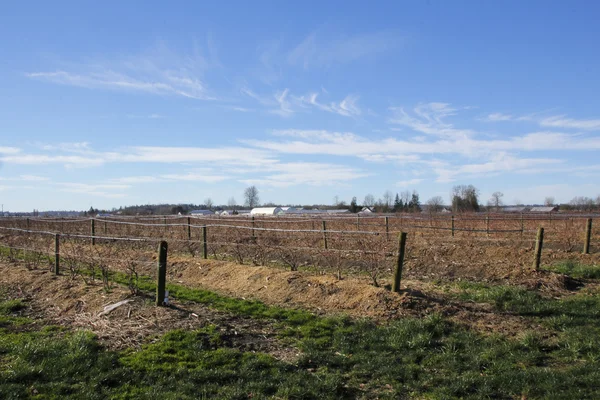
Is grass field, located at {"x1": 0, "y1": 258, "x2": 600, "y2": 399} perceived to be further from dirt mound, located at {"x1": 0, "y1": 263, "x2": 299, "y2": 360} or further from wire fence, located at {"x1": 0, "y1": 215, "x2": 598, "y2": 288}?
wire fence, located at {"x1": 0, "y1": 215, "x2": 598, "y2": 288}

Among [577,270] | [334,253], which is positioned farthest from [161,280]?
[577,270]

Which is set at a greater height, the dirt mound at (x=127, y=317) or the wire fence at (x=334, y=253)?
the wire fence at (x=334, y=253)

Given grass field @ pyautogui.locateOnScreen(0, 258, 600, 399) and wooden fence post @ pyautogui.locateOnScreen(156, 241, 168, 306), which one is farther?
wooden fence post @ pyautogui.locateOnScreen(156, 241, 168, 306)

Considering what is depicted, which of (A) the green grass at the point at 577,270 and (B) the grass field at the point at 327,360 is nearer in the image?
(B) the grass field at the point at 327,360

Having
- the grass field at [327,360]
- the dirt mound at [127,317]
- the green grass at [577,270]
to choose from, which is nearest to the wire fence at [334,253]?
the dirt mound at [127,317]

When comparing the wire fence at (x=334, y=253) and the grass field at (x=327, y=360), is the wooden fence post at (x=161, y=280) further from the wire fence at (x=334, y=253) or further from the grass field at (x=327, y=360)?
the grass field at (x=327, y=360)

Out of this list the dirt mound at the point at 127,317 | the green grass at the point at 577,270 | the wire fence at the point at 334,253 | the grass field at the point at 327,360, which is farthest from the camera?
the wire fence at the point at 334,253

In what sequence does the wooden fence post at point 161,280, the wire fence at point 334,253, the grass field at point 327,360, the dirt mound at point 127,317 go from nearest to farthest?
the grass field at point 327,360
the dirt mound at point 127,317
the wooden fence post at point 161,280
the wire fence at point 334,253

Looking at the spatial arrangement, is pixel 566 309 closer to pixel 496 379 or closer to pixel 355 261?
pixel 496 379

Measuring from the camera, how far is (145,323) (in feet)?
22.5

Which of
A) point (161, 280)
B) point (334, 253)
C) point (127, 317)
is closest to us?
point (127, 317)

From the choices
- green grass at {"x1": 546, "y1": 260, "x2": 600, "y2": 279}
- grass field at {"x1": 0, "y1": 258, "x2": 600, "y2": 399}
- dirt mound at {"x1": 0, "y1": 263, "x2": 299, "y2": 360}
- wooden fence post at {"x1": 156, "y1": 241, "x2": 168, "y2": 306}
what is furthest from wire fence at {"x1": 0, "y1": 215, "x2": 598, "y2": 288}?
grass field at {"x1": 0, "y1": 258, "x2": 600, "y2": 399}

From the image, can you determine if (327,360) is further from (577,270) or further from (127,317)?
(577,270)

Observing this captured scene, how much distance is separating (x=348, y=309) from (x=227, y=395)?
3700 millimetres
